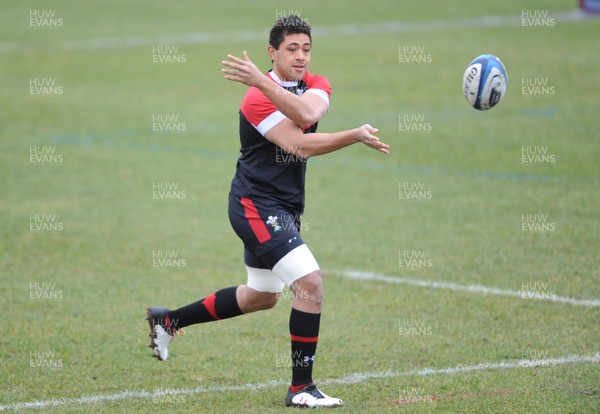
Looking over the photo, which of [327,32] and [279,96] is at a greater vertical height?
[327,32]

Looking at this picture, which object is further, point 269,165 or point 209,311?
point 209,311

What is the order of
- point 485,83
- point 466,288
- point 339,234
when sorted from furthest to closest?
point 339,234
point 466,288
point 485,83

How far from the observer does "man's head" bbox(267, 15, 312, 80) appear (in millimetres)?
6887

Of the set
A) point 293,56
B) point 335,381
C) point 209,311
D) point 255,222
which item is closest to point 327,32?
point 209,311

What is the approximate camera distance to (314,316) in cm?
Result: 679

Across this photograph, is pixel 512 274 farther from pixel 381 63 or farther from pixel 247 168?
pixel 381 63

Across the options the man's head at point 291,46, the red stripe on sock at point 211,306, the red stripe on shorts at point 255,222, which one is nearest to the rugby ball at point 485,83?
the man's head at point 291,46

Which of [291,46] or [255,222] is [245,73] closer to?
[291,46]

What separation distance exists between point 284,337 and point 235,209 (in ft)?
6.57

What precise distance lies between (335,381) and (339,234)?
4.90 metres

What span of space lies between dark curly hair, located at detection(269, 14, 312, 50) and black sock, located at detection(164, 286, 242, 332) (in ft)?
6.53

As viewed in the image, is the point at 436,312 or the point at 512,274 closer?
the point at 436,312

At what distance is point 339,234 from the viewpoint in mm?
12188

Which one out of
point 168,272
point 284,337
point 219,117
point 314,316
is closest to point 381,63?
point 219,117
